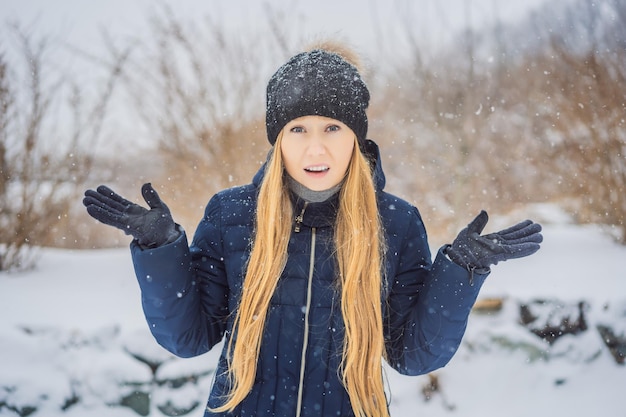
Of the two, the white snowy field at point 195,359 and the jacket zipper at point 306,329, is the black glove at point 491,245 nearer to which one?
the jacket zipper at point 306,329

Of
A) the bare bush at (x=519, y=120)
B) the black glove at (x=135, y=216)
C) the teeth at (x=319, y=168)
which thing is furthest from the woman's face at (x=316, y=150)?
the bare bush at (x=519, y=120)

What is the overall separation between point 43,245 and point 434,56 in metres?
3.76

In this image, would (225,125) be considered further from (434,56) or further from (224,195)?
(224,195)

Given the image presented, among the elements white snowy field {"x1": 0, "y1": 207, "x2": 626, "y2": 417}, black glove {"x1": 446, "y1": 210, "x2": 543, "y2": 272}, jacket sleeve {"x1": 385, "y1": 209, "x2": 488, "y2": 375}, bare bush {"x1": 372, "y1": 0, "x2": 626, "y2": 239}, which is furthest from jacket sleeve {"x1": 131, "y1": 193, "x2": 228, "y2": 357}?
bare bush {"x1": 372, "y1": 0, "x2": 626, "y2": 239}

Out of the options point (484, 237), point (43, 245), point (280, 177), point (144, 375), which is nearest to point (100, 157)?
point (43, 245)

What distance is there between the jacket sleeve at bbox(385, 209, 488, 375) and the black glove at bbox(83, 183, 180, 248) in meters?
0.66

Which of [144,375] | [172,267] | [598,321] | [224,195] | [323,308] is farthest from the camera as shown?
[598,321]

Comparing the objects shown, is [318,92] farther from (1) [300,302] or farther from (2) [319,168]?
(1) [300,302]

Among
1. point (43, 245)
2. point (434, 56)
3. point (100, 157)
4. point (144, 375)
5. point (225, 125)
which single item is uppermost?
point (434, 56)

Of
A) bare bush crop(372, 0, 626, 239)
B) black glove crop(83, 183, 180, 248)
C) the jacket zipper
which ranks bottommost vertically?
the jacket zipper

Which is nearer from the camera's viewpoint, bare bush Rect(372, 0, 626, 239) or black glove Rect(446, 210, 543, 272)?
black glove Rect(446, 210, 543, 272)

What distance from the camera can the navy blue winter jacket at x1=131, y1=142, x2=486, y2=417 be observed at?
4.37 ft

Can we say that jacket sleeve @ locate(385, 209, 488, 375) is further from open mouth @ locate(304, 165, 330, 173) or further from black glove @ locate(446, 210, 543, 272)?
open mouth @ locate(304, 165, 330, 173)

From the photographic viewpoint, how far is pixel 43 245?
4.29m
